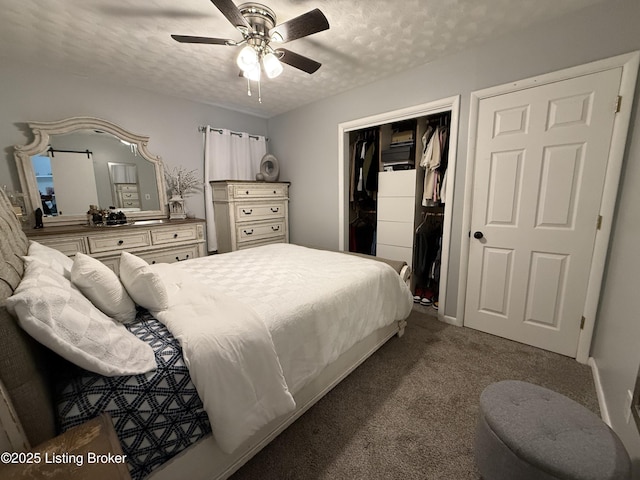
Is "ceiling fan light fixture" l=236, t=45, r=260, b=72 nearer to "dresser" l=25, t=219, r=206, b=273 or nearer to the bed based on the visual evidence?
the bed

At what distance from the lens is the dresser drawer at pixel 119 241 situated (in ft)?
7.99

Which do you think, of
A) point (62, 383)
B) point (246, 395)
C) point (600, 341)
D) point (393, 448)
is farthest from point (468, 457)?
point (62, 383)

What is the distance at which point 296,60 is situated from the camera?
74.7 inches

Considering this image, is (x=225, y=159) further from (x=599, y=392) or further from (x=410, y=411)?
(x=599, y=392)

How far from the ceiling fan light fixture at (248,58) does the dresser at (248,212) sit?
172cm

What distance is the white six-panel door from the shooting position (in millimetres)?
1809

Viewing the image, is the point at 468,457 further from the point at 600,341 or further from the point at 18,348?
the point at 18,348

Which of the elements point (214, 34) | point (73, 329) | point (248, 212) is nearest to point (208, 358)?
point (73, 329)

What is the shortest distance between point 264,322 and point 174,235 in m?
2.25

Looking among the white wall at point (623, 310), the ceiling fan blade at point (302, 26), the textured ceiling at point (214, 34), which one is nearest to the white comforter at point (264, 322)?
the white wall at point (623, 310)

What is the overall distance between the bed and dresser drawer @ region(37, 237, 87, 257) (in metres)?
1.00

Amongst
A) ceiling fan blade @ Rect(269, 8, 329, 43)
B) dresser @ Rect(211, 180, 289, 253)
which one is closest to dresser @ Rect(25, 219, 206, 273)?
dresser @ Rect(211, 180, 289, 253)

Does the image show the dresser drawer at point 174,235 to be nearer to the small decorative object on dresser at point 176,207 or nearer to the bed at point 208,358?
the small decorative object on dresser at point 176,207

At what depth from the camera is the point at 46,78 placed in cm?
242
